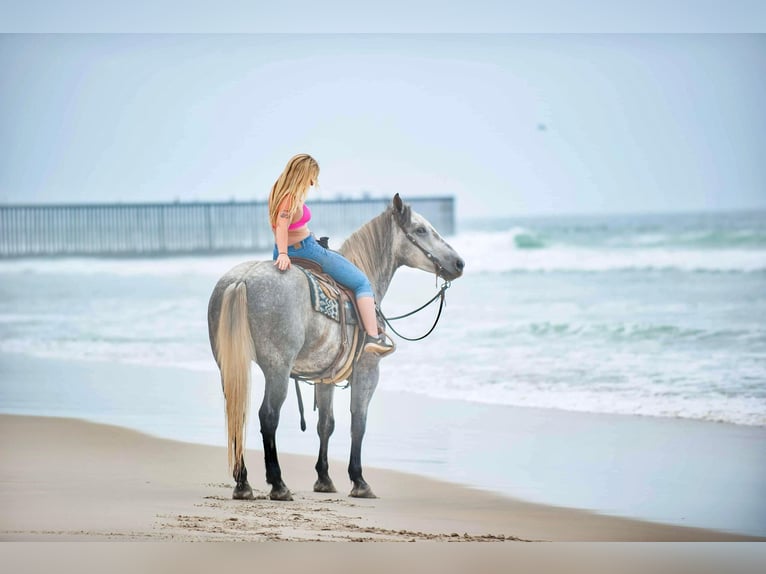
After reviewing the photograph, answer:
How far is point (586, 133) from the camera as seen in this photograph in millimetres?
7594

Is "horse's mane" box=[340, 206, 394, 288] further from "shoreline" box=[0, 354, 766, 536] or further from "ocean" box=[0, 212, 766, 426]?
"ocean" box=[0, 212, 766, 426]

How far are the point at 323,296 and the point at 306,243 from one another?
255 millimetres

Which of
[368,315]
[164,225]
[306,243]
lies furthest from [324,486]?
[164,225]

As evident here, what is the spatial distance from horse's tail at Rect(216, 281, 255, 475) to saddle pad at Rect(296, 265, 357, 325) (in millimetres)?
286

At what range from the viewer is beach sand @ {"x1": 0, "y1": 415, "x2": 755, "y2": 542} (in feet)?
15.1

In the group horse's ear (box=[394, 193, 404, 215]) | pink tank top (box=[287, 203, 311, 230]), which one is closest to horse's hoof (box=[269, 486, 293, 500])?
pink tank top (box=[287, 203, 311, 230])

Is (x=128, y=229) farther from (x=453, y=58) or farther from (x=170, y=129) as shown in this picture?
(x=453, y=58)

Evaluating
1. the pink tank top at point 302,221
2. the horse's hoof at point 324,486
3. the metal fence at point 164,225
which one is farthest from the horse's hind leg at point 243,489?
the metal fence at point 164,225

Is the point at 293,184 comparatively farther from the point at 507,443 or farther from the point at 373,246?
the point at 507,443

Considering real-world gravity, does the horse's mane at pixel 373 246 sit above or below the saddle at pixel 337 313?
above

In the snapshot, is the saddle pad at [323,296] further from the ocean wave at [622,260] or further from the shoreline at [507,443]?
the ocean wave at [622,260]

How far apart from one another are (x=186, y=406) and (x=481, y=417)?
68.9 inches

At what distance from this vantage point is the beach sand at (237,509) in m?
4.59

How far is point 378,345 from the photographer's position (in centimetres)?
454
